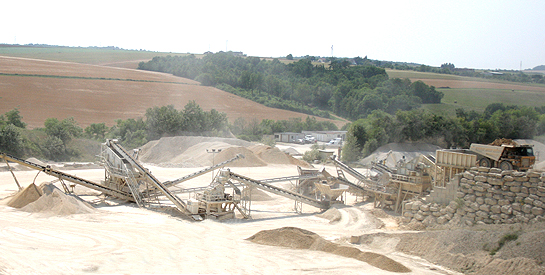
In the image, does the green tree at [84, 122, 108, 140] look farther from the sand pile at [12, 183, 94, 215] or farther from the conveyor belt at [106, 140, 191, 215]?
the sand pile at [12, 183, 94, 215]

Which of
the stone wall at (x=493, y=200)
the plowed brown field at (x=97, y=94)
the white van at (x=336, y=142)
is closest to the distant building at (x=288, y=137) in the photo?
the white van at (x=336, y=142)

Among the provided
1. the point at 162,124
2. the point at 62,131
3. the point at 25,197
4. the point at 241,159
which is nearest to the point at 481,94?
the point at 162,124

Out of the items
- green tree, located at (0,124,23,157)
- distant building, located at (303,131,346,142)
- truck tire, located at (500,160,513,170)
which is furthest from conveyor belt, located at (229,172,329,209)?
distant building, located at (303,131,346,142)

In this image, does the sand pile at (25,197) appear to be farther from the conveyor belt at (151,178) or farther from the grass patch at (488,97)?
the grass patch at (488,97)

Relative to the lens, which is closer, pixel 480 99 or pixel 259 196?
pixel 259 196

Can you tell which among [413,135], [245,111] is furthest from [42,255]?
[245,111]

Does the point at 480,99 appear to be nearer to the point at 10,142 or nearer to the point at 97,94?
the point at 97,94
